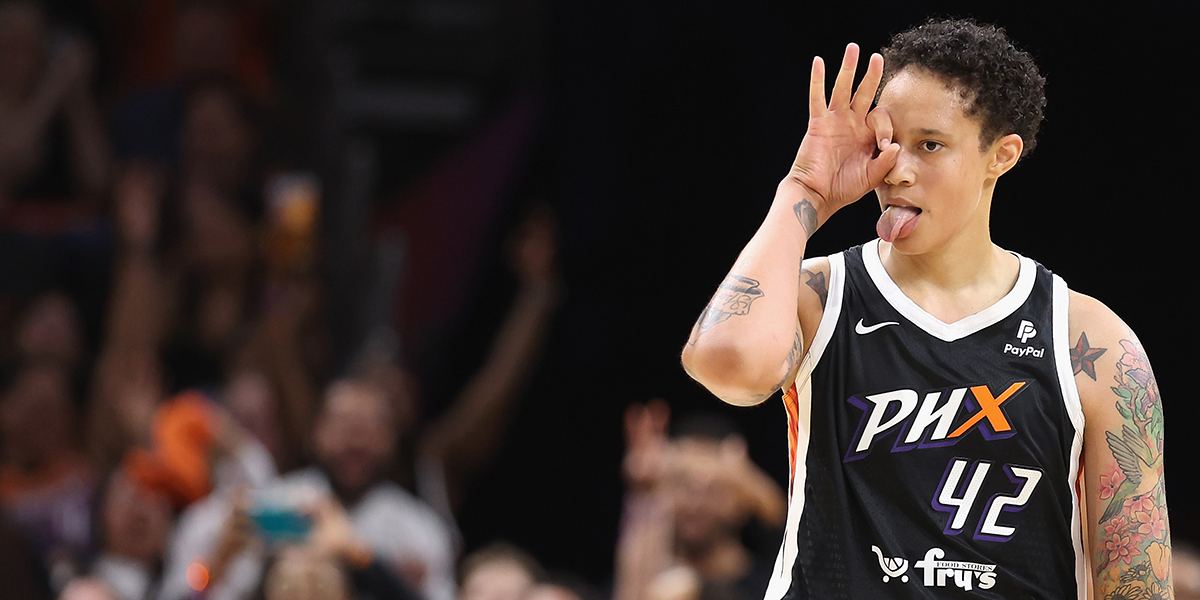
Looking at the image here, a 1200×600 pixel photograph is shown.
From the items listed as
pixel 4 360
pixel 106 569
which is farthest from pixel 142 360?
pixel 106 569

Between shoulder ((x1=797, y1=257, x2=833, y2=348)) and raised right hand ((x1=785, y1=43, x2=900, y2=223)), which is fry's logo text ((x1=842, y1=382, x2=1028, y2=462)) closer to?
shoulder ((x1=797, y1=257, x2=833, y2=348))

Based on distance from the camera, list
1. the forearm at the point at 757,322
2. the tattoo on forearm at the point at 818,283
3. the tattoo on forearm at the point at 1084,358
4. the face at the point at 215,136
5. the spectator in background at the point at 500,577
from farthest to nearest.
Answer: the face at the point at 215,136 → the spectator in background at the point at 500,577 → the tattoo on forearm at the point at 818,283 → the tattoo on forearm at the point at 1084,358 → the forearm at the point at 757,322

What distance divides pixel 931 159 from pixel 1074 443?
0.61 m

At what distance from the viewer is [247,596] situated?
567 cm

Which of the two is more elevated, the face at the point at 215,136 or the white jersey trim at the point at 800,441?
the white jersey trim at the point at 800,441

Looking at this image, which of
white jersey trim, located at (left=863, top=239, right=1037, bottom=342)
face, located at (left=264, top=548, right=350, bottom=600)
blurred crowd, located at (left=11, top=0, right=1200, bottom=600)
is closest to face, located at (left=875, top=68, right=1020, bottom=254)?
white jersey trim, located at (left=863, top=239, right=1037, bottom=342)

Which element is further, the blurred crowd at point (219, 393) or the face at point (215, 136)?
the face at point (215, 136)

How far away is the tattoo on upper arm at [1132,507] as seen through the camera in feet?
8.13

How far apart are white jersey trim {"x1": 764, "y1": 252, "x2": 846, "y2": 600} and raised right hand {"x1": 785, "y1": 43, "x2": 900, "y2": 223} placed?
22 cm

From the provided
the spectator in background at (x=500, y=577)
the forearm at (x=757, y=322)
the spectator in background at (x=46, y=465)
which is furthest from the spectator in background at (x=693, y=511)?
the forearm at (x=757, y=322)

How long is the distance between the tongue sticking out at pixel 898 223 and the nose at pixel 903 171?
0.17 feet

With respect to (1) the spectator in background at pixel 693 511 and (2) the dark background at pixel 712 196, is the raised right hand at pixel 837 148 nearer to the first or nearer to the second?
(2) the dark background at pixel 712 196

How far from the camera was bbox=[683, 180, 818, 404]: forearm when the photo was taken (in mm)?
2422

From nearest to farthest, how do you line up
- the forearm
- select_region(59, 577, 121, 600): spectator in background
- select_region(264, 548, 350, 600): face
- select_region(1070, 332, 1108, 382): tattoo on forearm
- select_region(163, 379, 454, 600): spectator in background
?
the forearm < select_region(1070, 332, 1108, 382): tattoo on forearm < select_region(264, 548, 350, 600): face < select_region(59, 577, 121, 600): spectator in background < select_region(163, 379, 454, 600): spectator in background
